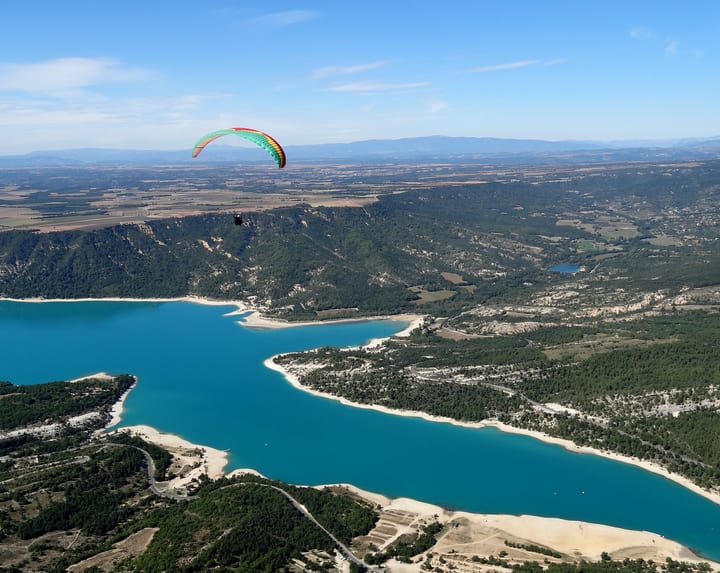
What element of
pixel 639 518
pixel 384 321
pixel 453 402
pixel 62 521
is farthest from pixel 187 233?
pixel 639 518

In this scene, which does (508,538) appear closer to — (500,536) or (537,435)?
(500,536)

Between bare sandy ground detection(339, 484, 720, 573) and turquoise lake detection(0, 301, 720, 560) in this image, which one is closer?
bare sandy ground detection(339, 484, 720, 573)

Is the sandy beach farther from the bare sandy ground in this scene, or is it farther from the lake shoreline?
the lake shoreline

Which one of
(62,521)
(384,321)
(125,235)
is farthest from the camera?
(125,235)

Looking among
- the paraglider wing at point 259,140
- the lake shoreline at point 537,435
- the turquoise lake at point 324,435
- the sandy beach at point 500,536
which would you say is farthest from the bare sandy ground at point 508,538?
the paraglider wing at point 259,140

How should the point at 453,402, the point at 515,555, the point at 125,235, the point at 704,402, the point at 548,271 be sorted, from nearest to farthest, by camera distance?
the point at 515,555
the point at 704,402
the point at 453,402
the point at 548,271
the point at 125,235

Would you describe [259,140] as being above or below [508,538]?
above

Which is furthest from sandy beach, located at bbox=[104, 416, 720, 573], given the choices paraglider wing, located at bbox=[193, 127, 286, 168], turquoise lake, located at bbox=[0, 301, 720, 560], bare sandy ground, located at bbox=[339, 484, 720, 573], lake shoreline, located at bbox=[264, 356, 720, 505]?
paraglider wing, located at bbox=[193, 127, 286, 168]

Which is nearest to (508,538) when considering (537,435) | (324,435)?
(537,435)

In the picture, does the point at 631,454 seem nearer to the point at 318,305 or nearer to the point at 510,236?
the point at 318,305
